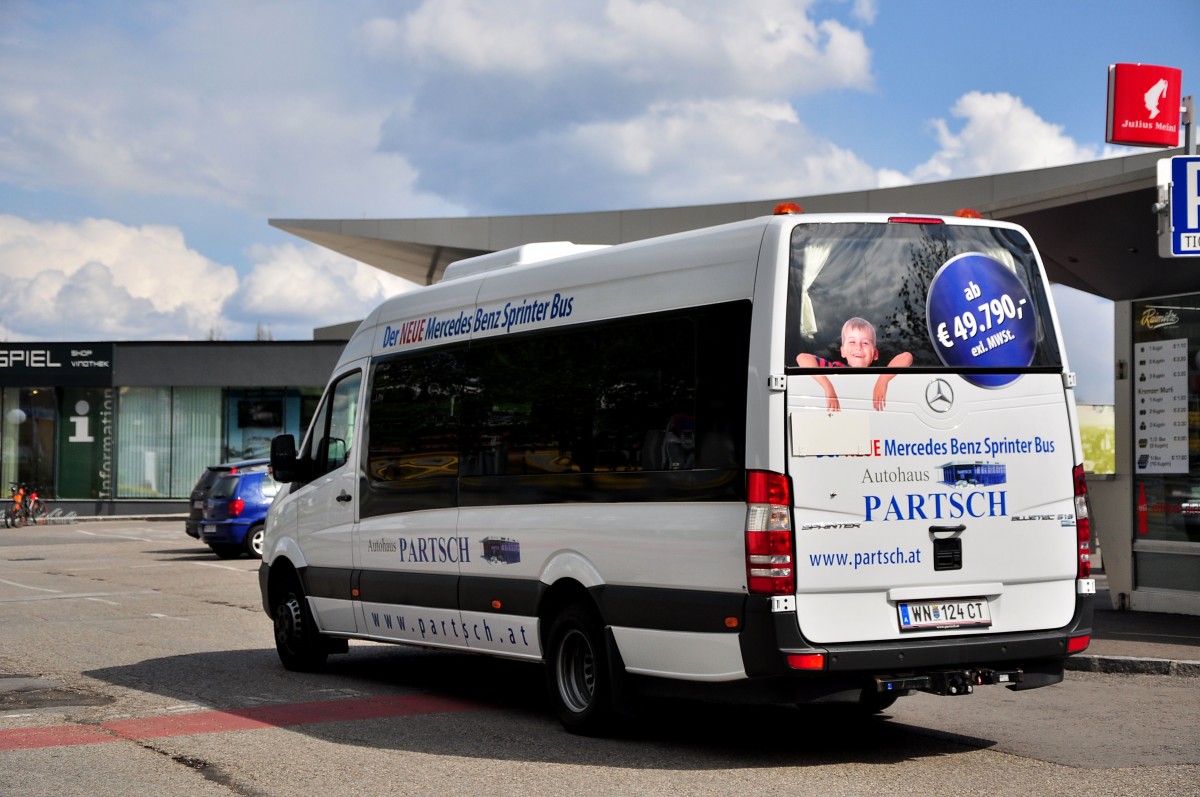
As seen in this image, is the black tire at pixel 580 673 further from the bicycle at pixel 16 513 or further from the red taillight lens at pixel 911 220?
the bicycle at pixel 16 513

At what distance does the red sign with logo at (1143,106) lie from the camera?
16156mm

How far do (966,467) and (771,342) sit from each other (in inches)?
48.4

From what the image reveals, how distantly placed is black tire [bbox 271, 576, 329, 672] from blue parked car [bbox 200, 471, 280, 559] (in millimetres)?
13208

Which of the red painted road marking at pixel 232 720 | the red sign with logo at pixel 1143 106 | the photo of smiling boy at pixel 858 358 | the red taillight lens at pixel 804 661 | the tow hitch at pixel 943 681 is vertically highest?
the red sign with logo at pixel 1143 106

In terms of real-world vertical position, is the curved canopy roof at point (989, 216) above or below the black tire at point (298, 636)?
above

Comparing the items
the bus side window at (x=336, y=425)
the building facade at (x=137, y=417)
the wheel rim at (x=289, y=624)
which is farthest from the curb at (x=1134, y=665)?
the building facade at (x=137, y=417)

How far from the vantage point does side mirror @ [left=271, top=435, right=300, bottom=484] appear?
11.6 meters

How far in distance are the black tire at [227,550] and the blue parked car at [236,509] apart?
0.06 ft

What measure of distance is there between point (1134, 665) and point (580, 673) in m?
4.63

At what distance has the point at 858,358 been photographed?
7234mm

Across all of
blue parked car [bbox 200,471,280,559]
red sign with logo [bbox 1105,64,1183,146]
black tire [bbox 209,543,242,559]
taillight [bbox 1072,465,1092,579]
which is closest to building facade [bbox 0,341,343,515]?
black tire [bbox 209,543,242,559]

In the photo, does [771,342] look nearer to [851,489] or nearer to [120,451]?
[851,489]

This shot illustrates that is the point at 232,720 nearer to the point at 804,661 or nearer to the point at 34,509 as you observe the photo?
the point at 804,661

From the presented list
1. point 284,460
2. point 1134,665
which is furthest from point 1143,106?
point 284,460
